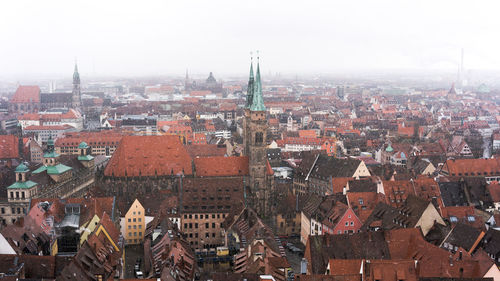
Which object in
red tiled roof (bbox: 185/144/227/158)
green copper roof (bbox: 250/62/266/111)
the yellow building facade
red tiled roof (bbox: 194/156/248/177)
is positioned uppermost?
green copper roof (bbox: 250/62/266/111)

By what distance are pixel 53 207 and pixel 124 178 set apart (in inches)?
892

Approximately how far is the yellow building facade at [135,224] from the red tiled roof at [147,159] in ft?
51.8

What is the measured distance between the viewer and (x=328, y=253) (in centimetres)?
6506

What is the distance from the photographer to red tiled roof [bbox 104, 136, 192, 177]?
4141 inches

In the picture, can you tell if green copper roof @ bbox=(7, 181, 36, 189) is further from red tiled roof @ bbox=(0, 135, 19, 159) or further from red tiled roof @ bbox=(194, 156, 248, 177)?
red tiled roof @ bbox=(0, 135, 19, 159)

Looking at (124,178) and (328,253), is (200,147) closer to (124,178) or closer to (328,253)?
(124,178)

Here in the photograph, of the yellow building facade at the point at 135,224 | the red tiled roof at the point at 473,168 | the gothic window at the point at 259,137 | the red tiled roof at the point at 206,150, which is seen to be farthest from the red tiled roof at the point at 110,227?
the red tiled roof at the point at 473,168

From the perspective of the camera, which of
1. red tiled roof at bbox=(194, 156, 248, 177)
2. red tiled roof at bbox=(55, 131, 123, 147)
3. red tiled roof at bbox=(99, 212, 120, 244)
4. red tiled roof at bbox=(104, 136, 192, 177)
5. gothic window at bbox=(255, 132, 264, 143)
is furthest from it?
red tiled roof at bbox=(55, 131, 123, 147)

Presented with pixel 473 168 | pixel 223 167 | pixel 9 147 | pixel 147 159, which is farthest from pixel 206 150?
pixel 473 168

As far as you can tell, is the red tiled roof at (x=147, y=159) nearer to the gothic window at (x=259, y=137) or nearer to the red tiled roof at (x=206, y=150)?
the gothic window at (x=259, y=137)

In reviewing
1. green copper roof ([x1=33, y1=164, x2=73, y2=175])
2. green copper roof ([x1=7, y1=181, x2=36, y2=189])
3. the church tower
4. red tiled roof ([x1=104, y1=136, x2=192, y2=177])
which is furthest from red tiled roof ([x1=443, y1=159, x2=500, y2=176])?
green copper roof ([x1=7, y1=181, x2=36, y2=189])

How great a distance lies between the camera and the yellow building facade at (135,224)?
295 feet

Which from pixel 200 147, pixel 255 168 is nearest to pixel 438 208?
pixel 255 168

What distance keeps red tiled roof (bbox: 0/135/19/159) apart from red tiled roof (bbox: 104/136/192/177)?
165ft
